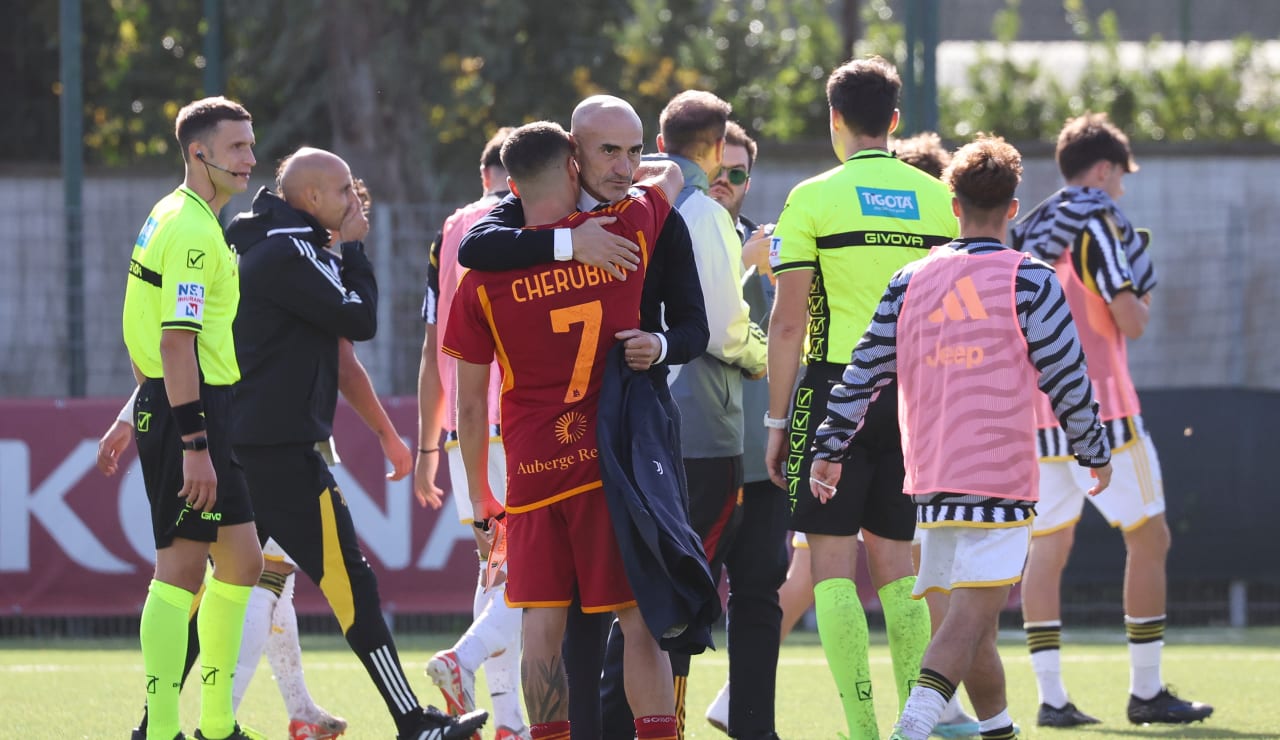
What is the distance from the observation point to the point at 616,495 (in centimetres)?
472

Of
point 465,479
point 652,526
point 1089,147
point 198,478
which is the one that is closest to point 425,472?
point 465,479

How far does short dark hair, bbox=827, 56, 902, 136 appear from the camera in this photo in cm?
610

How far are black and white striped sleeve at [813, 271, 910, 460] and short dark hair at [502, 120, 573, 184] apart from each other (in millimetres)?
1202

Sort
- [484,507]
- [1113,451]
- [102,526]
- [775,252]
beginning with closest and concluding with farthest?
[484,507]
[775,252]
[1113,451]
[102,526]

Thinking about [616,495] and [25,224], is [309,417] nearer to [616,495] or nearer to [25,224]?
[616,495]

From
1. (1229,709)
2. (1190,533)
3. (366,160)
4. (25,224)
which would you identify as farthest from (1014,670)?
(366,160)

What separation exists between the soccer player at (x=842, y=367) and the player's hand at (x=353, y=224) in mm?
1525

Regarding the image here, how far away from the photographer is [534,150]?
15.8 feet

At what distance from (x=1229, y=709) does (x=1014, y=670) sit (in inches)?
65.6

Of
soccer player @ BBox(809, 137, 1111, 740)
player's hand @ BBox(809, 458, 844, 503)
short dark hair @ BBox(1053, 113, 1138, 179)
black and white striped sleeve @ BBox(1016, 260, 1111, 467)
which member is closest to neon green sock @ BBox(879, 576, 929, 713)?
soccer player @ BBox(809, 137, 1111, 740)

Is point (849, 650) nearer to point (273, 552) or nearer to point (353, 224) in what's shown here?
point (273, 552)

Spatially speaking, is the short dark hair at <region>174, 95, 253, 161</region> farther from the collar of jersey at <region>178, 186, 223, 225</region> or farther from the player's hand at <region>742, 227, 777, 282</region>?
the player's hand at <region>742, 227, 777, 282</region>

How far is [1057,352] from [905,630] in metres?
1.15

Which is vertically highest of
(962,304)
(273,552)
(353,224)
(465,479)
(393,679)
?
(353,224)
